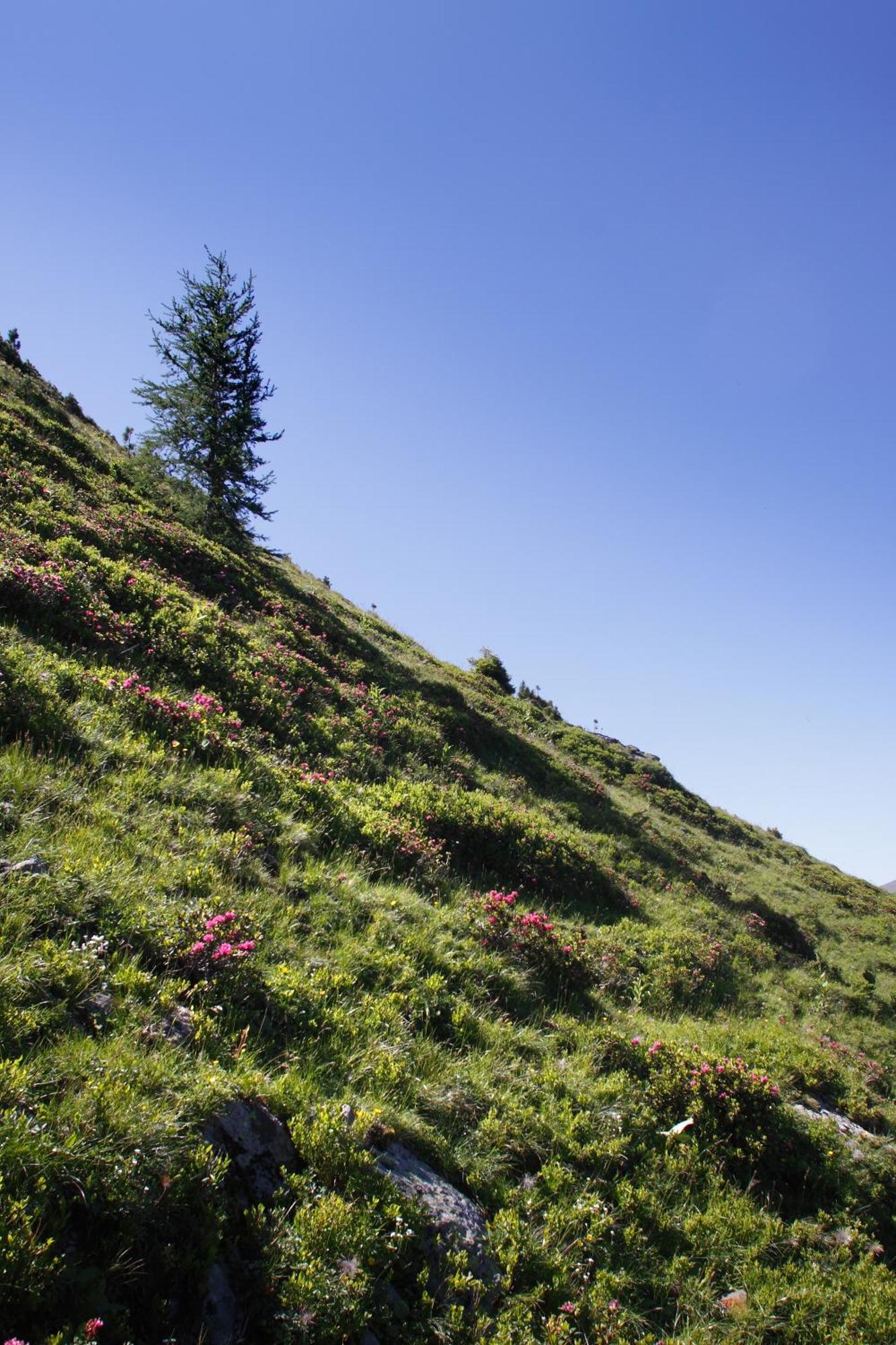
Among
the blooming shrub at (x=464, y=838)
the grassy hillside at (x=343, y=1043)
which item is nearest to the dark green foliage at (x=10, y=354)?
the grassy hillside at (x=343, y=1043)

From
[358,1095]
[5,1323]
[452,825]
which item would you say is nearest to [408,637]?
[452,825]

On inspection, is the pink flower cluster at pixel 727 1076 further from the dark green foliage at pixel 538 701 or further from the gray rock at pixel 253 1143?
the dark green foliage at pixel 538 701

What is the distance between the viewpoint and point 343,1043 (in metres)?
5.14

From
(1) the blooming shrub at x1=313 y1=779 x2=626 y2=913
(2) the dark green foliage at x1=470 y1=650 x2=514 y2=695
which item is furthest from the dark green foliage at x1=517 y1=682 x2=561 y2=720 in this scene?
(1) the blooming shrub at x1=313 y1=779 x2=626 y2=913

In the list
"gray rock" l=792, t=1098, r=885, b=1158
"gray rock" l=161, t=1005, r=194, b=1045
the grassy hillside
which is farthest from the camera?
"gray rock" l=792, t=1098, r=885, b=1158

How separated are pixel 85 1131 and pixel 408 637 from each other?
1131 inches

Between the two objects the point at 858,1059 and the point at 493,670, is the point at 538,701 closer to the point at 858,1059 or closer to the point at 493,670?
the point at 493,670

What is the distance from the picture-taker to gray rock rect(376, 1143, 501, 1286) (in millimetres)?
4102

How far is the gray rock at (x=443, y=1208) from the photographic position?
4.10 meters

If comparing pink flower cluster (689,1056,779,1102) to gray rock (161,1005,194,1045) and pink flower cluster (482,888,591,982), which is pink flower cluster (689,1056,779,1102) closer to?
pink flower cluster (482,888,591,982)

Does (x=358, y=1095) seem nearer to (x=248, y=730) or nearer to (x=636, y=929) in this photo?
(x=248, y=730)

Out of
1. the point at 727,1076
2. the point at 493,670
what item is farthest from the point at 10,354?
the point at 727,1076

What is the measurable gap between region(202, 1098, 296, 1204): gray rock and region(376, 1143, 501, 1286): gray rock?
2.23 ft

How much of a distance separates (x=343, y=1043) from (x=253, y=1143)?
1330 mm
